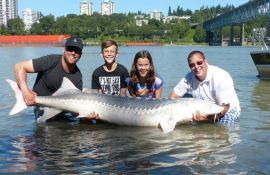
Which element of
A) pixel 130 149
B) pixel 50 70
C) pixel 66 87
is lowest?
pixel 130 149

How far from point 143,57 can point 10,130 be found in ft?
9.56

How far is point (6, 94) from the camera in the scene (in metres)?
16.9

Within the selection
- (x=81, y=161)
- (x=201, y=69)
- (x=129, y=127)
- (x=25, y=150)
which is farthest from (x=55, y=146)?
(x=201, y=69)

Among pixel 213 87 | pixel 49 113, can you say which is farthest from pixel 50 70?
pixel 213 87

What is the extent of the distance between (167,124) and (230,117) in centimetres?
150

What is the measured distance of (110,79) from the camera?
30.9ft

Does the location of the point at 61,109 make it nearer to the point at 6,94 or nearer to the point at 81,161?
the point at 81,161

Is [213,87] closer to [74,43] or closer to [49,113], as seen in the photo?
[74,43]

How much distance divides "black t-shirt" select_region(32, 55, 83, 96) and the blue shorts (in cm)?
281

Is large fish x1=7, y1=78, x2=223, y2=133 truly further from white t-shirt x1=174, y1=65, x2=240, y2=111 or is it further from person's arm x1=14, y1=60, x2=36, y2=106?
white t-shirt x1=174, y1=65, x2=240, y2=111

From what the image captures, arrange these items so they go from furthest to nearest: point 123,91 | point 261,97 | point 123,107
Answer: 1. point 261,97
2. point 123,91
3. point 123,107

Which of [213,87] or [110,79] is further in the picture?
[110,79]


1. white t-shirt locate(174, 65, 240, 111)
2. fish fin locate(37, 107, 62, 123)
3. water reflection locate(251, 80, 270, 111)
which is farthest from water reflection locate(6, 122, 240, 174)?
water reflection locate(251, 80, 270, 111)

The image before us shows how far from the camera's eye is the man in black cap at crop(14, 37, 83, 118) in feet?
29.0
